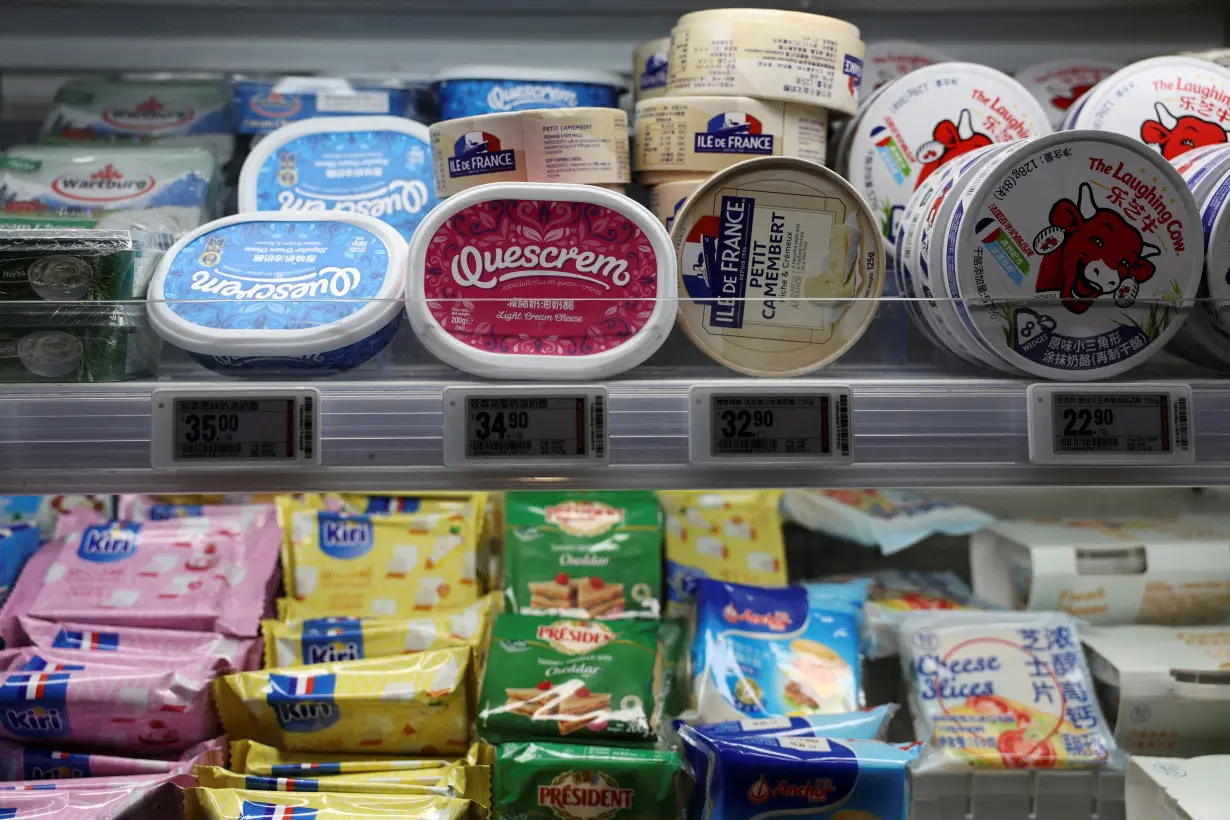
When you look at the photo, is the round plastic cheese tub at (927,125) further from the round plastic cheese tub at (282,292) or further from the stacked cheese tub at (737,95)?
the round plastic cheese tub at (282,292)

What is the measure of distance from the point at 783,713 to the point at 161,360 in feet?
3.13

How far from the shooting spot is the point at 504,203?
3.08 feet

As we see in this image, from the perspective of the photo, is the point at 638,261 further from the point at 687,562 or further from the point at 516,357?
the point at 687,562

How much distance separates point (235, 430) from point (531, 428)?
27cm

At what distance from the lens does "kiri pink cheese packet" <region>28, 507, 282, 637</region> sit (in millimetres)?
1490

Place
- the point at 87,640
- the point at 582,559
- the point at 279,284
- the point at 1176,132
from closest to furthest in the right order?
the point at 279,284 → the point at 1176,132 → the point at 87,640 → the point at 582,559

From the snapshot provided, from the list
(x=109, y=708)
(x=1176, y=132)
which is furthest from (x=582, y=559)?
(x=1176, y=132)

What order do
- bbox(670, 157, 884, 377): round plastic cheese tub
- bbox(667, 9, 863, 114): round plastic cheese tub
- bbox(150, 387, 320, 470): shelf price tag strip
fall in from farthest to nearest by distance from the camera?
bbox(667, 9, 863, 114): round plastic cheese tub → bbox(670, 157, 884, 377): round plastic cheese tub → bbox(150, 387, 320, 470): shelf price tag strip

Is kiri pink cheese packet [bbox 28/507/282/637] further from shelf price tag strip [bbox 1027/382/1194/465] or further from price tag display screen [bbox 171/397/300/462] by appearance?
shelf price tag strip [bbox 1027/382/1194/465]

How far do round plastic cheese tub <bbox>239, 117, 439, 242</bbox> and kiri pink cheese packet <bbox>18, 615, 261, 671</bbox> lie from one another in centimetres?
65

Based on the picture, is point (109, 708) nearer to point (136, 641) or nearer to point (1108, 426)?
point (136, 641)

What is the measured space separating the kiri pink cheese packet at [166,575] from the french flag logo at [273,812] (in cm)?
39

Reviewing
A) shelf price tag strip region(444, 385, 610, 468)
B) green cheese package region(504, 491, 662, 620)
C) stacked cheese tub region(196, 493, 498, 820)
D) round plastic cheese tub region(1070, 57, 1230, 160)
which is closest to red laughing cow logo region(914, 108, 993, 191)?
round plastic cheese tub region(1070, 57, 1230, 160)

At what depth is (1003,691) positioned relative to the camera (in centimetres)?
139
